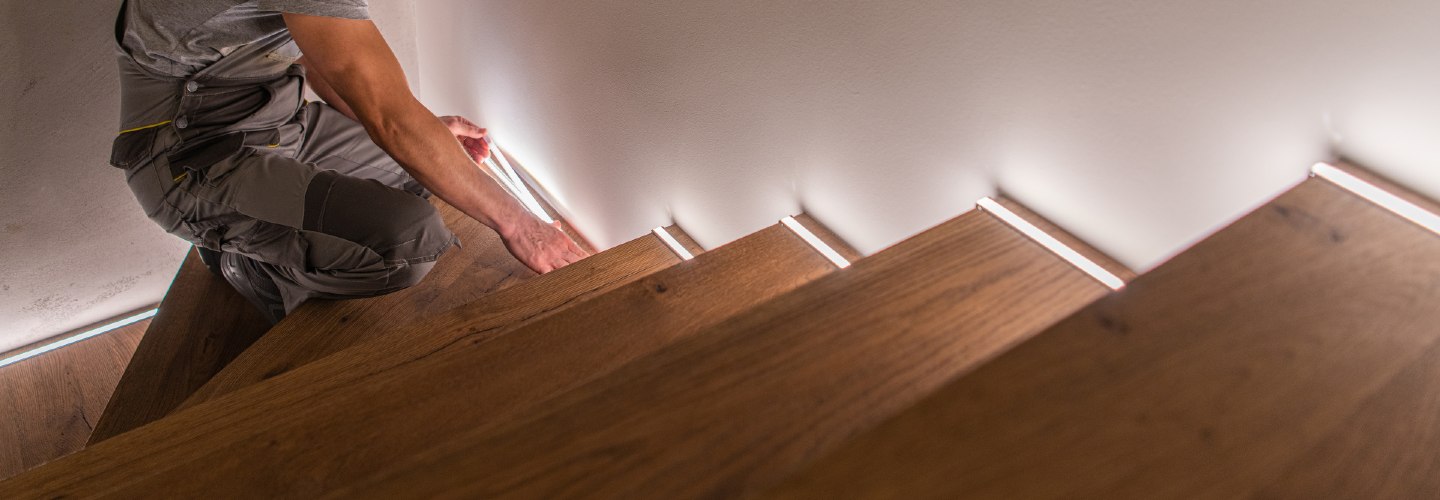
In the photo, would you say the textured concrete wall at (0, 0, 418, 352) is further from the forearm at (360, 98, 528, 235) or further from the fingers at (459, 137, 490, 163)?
the forearm at (360, 98, 528, 235)

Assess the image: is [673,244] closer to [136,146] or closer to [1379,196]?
[136,146]

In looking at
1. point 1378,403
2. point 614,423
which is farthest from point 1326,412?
point 614,423

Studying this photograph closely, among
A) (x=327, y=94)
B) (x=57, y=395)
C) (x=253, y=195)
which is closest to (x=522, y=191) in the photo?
(x=327, y=94)

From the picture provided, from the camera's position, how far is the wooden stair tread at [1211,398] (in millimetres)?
532

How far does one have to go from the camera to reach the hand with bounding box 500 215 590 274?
5.99 feet

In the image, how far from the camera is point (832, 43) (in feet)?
4.00

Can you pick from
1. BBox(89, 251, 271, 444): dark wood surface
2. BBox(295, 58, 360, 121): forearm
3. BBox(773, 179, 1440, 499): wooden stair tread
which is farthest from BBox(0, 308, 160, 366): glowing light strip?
BBox(773, 179, 1440, 499): wooden stair tread

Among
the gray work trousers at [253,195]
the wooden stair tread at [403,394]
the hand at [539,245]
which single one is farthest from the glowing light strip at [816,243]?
the gray work trousers at [253,195]

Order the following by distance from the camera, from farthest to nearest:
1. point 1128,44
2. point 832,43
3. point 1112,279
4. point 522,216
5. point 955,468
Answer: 1. point 522,216
2. point 832,43
3. point 1112,279
4. point 1128,44
5. point 955,468

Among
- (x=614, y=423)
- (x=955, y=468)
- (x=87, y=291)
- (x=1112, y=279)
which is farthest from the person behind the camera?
(x=87, y=291)

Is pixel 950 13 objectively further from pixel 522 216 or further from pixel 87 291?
pixel 87 291

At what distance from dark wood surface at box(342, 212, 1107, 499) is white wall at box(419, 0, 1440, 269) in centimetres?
11

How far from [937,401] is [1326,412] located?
26 cm

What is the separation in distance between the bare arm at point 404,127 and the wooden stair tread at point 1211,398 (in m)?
1.36
